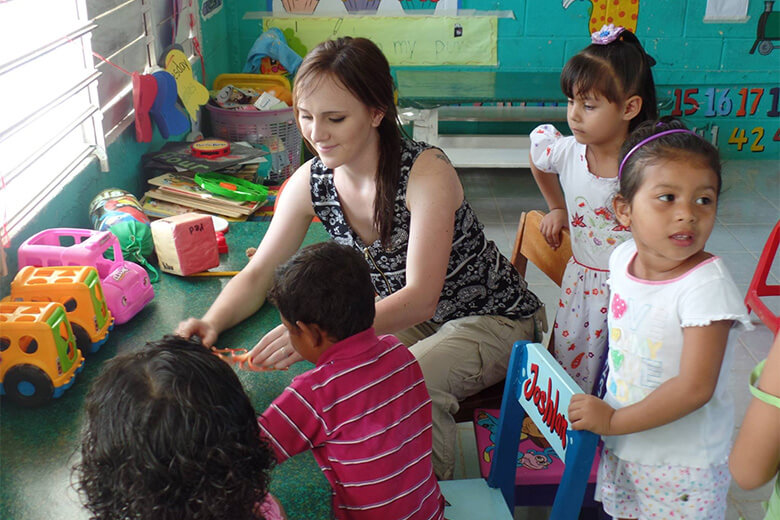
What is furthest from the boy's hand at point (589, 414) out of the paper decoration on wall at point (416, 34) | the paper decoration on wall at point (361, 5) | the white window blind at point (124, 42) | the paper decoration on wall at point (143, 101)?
the paper decoration on wall at point (361, 5)

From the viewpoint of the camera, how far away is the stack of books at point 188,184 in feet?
6.95

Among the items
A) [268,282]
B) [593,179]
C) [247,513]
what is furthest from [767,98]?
[247,513]

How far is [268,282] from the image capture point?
1.59 m

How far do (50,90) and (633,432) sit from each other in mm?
1516

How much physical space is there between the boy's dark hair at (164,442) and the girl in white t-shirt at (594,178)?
3.92ft

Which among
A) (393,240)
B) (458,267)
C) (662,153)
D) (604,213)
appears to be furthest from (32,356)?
(604,213)

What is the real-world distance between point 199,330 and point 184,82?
1.50 m

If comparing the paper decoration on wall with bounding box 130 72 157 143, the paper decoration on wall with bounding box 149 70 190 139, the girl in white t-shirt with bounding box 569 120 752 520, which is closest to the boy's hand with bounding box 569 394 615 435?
the girl in white t-shirt with bounding box 569 120 752 520

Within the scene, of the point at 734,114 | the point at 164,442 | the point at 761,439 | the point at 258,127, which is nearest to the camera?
the point at 164,442

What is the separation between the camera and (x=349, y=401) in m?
1.12

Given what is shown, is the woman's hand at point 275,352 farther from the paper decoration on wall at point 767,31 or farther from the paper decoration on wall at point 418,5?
the paper decoration on wall at point 767,31

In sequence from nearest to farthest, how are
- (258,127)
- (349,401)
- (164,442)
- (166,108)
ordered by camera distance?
1. (164,442)
2. (349,401)
3. (166,108)
4. (258,127)

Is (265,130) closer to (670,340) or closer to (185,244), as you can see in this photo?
(185,244)

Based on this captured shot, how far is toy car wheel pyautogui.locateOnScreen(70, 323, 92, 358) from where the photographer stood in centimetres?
134
